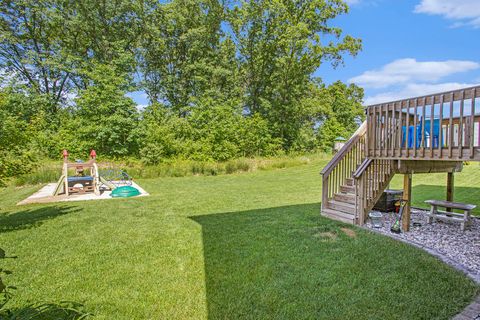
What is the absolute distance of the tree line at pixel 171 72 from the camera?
16234 millimetres

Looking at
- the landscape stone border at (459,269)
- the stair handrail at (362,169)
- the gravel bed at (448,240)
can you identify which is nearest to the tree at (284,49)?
the stair handrail at (362,169)

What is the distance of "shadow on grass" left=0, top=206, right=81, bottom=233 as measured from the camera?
5.17 m

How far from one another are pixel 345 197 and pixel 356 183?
2.64ft

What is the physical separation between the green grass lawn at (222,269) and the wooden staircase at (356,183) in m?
0.44

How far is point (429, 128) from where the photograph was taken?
4504 millimetres

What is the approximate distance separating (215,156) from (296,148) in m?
8.93

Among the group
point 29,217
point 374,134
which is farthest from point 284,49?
point 29,217

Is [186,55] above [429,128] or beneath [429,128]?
above

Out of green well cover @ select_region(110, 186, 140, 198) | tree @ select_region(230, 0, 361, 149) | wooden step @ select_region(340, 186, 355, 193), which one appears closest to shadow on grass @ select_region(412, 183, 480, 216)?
wooden step @ select_region(340, 186, 355, 193)

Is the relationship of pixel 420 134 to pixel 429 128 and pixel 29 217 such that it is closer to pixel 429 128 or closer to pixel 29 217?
pixel 429 128

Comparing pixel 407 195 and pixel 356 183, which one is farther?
pixel 356 183

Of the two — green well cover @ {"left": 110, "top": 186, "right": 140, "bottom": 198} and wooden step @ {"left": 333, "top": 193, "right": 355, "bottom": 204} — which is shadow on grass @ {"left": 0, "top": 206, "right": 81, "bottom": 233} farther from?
wooden step @ {"left": 333, "top": 193, "right": 355, "bottom": 204}

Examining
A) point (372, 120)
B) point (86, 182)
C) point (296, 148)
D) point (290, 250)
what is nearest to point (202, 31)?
point (296, 148)

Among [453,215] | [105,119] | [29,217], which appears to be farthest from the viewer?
[105,119]
